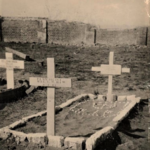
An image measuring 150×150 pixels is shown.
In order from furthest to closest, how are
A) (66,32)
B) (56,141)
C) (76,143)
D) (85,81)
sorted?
1. (66,32)
2. (85,81)
3. (56,141)
4. (76,143)

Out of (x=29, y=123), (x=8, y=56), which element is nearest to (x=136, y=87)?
(x=8, y=56)

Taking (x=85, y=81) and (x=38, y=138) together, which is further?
(x=85, y=81)

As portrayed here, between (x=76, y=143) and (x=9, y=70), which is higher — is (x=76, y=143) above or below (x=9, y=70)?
below

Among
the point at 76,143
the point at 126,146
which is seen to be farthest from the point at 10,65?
the point at 126,146

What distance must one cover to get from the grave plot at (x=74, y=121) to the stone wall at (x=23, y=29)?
1996 cm

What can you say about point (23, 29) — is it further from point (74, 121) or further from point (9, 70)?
point (74, 121)

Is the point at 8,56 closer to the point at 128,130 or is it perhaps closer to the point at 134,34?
the point at 128,130

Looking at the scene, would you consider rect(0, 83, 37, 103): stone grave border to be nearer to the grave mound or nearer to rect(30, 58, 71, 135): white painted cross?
the grave mound

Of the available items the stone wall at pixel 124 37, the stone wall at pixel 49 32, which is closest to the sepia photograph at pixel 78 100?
the stone wall at pixel 124 37

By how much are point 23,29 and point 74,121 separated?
2224 cm

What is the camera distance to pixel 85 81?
12.7 metres

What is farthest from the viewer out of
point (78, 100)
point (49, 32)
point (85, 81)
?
point (49, 32)

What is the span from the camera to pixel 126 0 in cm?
532

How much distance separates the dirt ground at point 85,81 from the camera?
18.9ft
